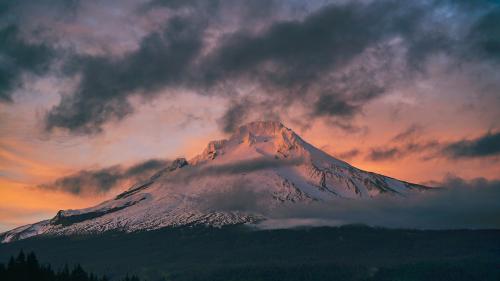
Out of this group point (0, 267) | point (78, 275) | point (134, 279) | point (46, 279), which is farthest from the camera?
point (134, 279)

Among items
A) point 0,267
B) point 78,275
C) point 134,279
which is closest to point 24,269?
point 0,267

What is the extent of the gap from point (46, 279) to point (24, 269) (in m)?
6.29

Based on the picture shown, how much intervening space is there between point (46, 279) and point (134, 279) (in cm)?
6104

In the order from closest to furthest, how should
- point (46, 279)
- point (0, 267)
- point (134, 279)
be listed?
point (0, 267), point (46, 279), point (134, 279)

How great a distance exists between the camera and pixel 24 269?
13350cm

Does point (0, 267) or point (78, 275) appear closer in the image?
point (0, 267)

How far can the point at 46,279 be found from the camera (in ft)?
452

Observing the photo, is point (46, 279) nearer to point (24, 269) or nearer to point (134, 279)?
point (24, 269)

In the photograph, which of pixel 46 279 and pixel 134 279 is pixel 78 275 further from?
pixel 134 279

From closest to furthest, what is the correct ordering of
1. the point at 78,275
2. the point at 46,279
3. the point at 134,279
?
1. the point at 46,279
2. the point at 78,275
3. the point at 134,279

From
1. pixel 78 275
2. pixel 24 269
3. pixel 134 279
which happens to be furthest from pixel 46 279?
pixel 134 279

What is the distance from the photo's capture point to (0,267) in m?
129

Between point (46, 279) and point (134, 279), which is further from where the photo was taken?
point (134, 279)

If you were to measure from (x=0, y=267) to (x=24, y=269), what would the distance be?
5.83 metres
